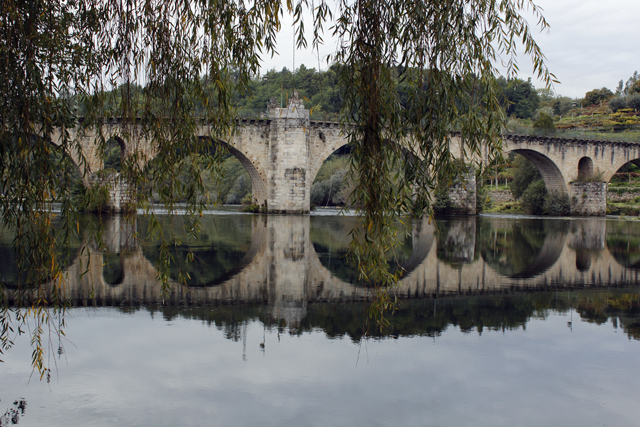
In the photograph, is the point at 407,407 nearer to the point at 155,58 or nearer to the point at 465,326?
the point at 465,326

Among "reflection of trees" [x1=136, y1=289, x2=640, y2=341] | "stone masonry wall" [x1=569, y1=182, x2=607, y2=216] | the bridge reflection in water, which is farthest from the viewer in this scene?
"stone masonry wall" [x1=569, y1=182, x2=607, y2=216]

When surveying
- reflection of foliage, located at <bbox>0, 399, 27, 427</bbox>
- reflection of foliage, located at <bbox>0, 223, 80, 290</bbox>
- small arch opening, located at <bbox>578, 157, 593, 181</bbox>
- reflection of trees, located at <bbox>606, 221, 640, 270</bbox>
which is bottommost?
reflection of trees, located at <bbox>606, 221, 640, 270</bbox>

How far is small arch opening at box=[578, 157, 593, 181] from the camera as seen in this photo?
134ft

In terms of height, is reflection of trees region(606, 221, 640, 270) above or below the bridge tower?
below

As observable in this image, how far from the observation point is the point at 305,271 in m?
9.25

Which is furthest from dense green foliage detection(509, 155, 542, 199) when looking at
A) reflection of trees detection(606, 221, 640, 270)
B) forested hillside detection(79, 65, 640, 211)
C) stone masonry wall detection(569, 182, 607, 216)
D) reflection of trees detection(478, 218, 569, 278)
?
reflection of trees detection(606, 221, 640, 270)

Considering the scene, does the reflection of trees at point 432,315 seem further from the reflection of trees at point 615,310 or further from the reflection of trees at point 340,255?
the reflection of trees at point 340,255

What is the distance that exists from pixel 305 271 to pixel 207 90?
17.7ft

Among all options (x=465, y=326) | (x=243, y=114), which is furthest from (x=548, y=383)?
(x=243, y=114)

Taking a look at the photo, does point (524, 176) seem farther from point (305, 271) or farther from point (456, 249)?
point (305, 271)

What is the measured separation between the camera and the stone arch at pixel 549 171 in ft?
128

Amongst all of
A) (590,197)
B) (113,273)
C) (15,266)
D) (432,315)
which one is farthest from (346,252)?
(590,197)

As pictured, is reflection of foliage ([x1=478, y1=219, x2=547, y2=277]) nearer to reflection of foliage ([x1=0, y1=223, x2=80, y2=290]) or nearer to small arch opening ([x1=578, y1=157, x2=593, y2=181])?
reflection of foliage ([x1=0, y1=223, x2=80, y2=290])

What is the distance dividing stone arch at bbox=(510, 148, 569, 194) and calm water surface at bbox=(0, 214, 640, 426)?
107 ft
